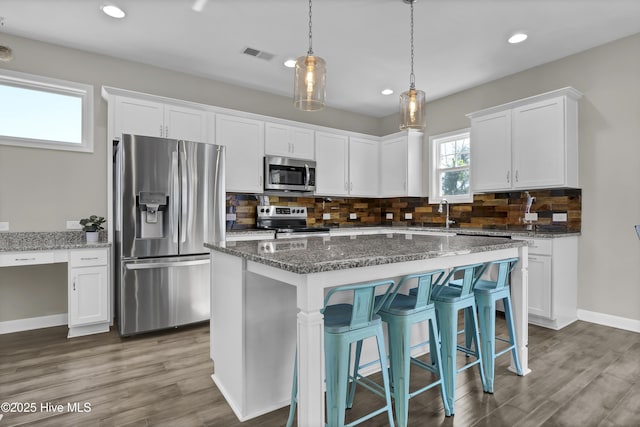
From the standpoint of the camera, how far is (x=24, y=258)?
9.79 ft

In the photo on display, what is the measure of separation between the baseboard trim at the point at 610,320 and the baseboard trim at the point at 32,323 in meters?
5.43

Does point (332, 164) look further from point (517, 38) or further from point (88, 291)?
point (88, 291)

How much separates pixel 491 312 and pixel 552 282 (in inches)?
64.1

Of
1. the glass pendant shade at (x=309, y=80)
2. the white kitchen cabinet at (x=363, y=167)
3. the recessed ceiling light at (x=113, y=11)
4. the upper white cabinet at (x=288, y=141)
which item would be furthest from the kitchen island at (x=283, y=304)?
the white kitchen cabinet at (x=363, y=167)

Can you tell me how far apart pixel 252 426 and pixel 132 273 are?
202cm

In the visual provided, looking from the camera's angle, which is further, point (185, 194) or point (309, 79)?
point (185, 194)

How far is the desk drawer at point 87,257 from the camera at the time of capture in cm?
313

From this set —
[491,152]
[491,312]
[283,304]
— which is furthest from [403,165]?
[283,304]

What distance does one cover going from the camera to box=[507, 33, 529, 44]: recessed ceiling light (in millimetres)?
3277

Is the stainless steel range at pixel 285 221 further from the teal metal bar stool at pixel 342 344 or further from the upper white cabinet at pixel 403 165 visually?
the teal metal bar stool at pixel 342 344

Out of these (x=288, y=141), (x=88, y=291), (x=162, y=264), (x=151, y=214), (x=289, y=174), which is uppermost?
(x=288, y=141)

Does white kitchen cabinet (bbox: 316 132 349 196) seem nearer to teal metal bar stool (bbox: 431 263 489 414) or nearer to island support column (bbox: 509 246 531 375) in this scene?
island support column (bbox: 509 246 531 375)

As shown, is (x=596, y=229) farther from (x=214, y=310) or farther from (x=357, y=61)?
(x=214, y=310)

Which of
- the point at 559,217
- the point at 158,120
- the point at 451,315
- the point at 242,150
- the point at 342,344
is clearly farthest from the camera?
the point at 242,150
